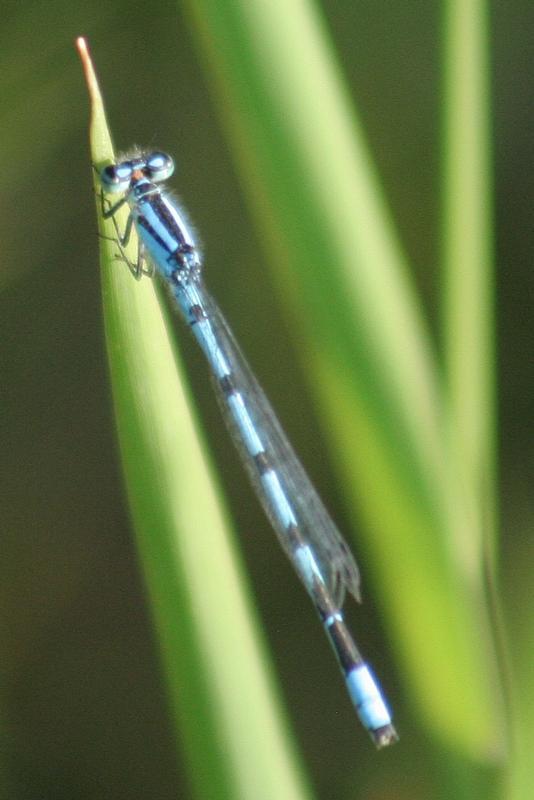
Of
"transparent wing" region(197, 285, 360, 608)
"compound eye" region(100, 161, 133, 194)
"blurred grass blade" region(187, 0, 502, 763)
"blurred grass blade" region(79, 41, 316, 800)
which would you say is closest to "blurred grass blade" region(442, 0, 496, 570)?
"blurred grass blade" region(187, 0, 502, 763)

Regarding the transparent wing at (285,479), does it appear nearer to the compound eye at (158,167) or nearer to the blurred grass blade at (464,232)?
the compound eye at (158,167)

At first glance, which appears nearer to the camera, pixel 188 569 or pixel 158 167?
pixel 188 569

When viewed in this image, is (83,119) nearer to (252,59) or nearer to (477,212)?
(477,212)

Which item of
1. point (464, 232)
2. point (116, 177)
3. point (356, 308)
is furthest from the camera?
point (116, 177)

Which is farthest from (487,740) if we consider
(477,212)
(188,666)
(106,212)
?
(106,212)

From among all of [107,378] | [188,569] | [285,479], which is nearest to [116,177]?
[107,378]

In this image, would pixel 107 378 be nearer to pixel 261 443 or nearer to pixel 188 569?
pixel 261 443
